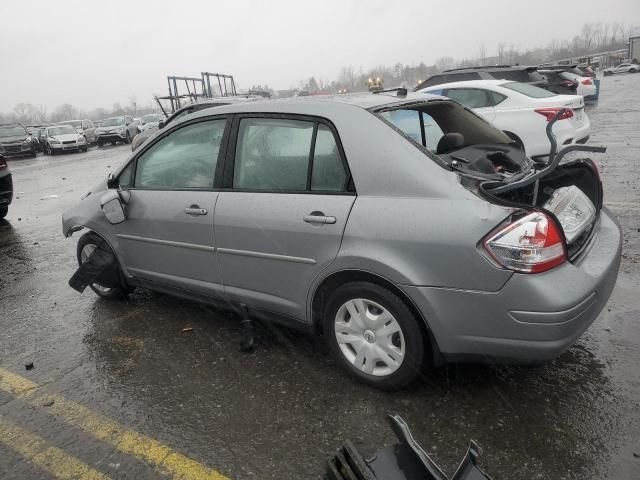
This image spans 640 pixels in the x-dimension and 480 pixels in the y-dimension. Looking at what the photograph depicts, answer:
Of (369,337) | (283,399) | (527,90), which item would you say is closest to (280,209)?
(369,337)

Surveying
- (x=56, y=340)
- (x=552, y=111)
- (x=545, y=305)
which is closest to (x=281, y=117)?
(x=545, y=305)

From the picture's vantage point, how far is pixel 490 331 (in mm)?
2408

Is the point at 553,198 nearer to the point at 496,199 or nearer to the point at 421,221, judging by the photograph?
the point at 496,199

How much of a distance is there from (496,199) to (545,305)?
54 centimetres

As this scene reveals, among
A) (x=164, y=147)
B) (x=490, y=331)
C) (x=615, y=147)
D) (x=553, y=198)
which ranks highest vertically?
(x=164, y=147)

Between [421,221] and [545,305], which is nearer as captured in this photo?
[545,305]

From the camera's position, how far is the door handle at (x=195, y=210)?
3.37 m

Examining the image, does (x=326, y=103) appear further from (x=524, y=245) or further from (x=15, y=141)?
(x=15, y=141)

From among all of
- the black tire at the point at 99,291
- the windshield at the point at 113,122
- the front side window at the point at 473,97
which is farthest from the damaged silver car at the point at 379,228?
the windshield at the point at 113,122

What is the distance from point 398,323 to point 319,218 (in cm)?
71

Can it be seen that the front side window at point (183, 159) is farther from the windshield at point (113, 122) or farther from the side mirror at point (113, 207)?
the windshield at point (113, 122)

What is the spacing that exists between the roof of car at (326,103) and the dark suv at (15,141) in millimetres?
24309

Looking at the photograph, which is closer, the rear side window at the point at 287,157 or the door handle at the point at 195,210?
the rear side window at the point at 287,157

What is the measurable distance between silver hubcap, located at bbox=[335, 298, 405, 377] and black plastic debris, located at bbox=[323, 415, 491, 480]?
0.78 metres
